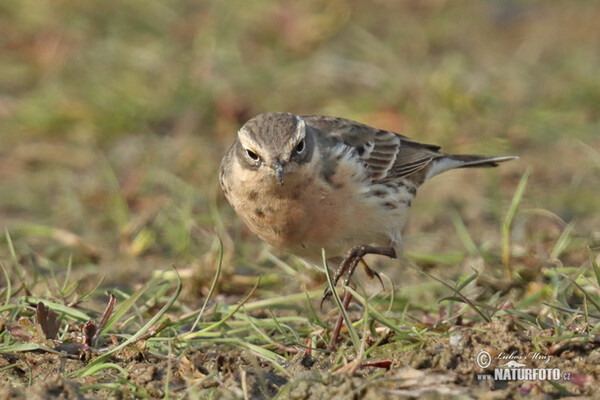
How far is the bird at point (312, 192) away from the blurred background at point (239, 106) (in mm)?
767

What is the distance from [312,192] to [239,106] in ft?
17.6

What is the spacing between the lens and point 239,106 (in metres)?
11.2

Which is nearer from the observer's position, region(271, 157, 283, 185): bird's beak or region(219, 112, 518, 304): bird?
region(271, 157, 283, 185): bird's beak

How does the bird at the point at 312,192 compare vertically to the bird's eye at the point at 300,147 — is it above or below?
below

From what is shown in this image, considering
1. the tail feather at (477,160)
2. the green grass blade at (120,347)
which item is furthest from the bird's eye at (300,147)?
the tail feather at (477,160)

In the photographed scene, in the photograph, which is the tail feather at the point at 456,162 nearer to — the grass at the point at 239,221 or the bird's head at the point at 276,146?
the grass at the point at 239,221

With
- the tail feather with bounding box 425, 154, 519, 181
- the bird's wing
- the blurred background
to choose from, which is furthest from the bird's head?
the tail feather with bounding box 425, 154, 519, 181

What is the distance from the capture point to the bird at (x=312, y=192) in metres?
5.97

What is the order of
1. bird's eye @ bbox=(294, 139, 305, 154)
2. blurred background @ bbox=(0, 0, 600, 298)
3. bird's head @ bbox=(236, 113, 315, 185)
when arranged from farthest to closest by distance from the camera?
blurred background @ bbox=(0, 0, 600, 298) < bird's eye @ bbox=(294, 139, 305, 154) < bird's head @ bbox=(236, 113, 315, 185)

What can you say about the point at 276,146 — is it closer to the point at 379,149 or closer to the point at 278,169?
the point at 278,169

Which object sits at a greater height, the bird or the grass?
the bird

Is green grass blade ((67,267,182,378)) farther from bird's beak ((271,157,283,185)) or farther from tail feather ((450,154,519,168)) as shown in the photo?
tail feather ((450,154,519,168))

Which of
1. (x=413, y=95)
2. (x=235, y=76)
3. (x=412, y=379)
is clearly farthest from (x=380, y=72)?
(x=412, y=379)

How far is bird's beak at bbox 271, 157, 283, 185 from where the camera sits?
5.71 meters
